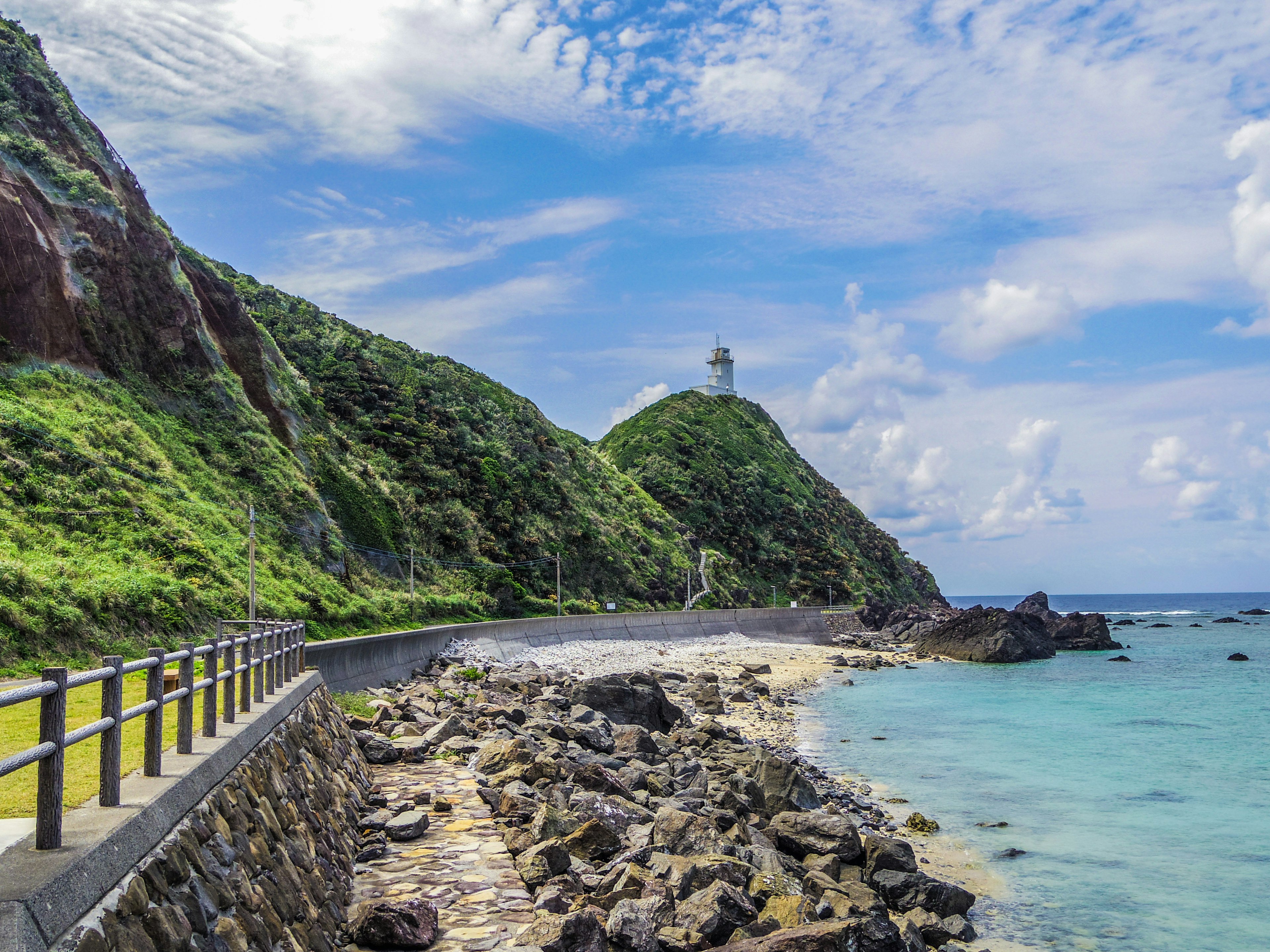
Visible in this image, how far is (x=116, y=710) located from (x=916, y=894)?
10858 mm

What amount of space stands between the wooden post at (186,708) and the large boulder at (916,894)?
9.32 meters

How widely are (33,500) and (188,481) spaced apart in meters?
8.76

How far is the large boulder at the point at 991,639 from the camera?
6612 cm

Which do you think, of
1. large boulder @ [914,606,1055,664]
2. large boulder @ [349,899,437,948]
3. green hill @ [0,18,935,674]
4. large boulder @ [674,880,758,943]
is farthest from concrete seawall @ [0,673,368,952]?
large boulder @ [914,606,1055,664]

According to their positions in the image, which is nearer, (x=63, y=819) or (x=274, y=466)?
(x=63, y=819)

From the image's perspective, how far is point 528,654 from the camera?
41438 millimetres

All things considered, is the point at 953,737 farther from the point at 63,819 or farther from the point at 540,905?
the point at 63,819

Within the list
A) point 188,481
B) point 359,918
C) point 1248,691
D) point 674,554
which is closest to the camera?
point 359,918

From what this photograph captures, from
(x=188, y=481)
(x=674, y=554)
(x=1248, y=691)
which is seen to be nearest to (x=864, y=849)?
(x=188, y=481)

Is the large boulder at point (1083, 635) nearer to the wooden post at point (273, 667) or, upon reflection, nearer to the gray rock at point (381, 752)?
the gray rock at point (381, 752)

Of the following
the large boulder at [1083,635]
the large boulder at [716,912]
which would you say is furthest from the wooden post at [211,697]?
the large boulder at [1083,635]

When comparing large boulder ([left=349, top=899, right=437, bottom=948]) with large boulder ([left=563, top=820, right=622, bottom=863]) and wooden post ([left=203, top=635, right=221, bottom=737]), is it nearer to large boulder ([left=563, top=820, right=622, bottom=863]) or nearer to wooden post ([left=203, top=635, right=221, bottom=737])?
wooden post ([left=203, top=635, right=221, bottom=737])

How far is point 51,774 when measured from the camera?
4.32m

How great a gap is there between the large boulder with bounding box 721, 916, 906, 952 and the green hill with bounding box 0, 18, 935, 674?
50.1 feet
